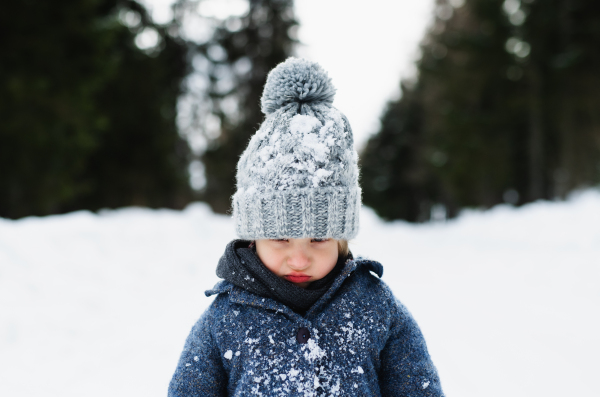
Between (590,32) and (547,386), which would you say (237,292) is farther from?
(590,32)

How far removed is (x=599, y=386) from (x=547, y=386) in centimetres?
28

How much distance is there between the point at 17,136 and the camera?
26.7ft

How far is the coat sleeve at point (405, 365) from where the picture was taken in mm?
1564

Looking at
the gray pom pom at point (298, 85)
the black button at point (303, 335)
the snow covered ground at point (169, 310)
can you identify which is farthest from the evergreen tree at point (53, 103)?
the black button at point (303, 335)

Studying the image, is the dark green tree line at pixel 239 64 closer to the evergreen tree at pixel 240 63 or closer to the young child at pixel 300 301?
the evergreen tree at pixel 240 63

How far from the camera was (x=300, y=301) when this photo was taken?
1.58 metres

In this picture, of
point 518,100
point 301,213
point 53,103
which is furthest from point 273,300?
point 518,100

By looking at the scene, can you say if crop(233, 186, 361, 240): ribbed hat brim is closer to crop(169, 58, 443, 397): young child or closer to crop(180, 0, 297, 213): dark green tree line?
crop(169, 58, 443, 397): young child

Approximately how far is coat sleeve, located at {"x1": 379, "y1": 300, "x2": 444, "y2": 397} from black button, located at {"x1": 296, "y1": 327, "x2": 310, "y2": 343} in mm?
323

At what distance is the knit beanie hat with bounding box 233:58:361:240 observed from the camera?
156 centimetres

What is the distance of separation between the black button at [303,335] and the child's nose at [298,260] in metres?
0.21

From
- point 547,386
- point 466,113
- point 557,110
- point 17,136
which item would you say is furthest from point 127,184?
point 557,110

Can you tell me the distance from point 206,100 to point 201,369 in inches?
602

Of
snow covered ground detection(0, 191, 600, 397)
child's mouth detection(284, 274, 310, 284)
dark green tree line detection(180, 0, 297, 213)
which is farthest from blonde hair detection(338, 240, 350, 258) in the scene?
dark green tree line detection(180, 0, 297, 213)
